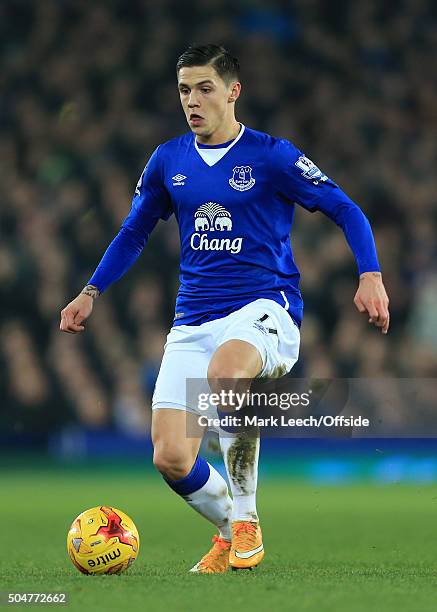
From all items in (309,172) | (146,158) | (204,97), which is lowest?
(309,172)

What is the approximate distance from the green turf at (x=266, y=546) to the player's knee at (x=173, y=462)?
0.38 meters

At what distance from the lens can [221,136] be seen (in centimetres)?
507

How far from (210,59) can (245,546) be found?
1.92 m

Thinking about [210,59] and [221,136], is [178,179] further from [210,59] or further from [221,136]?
[210,59]

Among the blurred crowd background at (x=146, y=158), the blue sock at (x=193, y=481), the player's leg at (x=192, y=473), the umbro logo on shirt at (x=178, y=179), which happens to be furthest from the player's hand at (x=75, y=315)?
the blurred crowd background at (x=146, y=158)

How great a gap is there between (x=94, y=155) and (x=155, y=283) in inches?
87.0

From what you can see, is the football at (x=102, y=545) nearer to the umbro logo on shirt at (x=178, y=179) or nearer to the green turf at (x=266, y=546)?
the green turf at (x=266, y=546)

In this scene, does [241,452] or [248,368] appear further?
[241,452]

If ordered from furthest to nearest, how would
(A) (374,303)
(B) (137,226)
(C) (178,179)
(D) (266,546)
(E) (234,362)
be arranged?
(D) (266,546) < (B) (137,226) < (C) (178,179) < (E) (234,362) < (A) (374,303)

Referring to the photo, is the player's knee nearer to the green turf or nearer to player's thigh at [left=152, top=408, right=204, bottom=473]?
player's thigh at [left=152, top=408, right=204, bottom=473]

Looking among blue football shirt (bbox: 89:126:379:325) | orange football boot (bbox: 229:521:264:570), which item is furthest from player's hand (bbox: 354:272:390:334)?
orange football boot (bbox: 229:521:264:570)

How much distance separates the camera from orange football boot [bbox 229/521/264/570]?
4637mm

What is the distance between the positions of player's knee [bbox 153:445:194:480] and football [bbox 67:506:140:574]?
0.86 feet

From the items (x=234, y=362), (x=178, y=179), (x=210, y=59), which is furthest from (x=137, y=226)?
(x=234, y=362)
